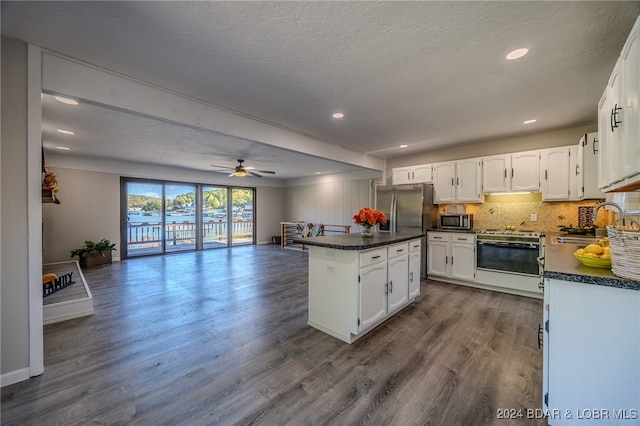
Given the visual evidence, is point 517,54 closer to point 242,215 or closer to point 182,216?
point 182,216

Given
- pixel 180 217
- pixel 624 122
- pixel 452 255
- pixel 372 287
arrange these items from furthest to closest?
pixel 180 217, pixel 452 255, pixel 372 287, pixel 624 122

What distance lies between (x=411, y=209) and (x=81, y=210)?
753 cm

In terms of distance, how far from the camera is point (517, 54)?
2.01 metres

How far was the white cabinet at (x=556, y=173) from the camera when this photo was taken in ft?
12.0

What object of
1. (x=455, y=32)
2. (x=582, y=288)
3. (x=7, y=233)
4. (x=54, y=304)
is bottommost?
(x=54, y=304)

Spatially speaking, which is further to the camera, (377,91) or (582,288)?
(377,91)

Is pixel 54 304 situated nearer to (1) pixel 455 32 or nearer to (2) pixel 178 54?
(2) pixel 178 54

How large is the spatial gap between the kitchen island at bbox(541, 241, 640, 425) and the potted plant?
7.74m

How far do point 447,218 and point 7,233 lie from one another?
17.8ft

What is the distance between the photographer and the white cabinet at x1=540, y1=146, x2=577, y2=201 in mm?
3643

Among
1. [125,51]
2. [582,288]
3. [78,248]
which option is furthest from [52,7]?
[78,248]

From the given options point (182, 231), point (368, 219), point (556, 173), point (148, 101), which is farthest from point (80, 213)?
point (556, 173)

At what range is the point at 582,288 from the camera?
1334mm

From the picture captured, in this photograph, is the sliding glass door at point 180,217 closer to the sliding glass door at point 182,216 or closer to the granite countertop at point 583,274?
the sliding glass door at point 182,216
